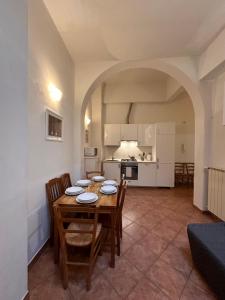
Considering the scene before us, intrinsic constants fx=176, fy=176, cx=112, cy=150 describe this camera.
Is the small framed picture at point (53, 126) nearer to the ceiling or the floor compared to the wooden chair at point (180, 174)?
nearer to the ceiling

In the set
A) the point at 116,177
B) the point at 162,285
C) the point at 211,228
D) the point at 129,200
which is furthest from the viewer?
the point at 116,177

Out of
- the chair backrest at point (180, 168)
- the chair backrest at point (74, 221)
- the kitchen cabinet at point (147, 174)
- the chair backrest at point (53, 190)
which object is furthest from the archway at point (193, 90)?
the chair backrest at point (180, 168)

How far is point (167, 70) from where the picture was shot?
366cm

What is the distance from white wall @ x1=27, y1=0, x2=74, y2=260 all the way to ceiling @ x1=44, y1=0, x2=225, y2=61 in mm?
317

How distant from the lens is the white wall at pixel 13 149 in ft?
3.79

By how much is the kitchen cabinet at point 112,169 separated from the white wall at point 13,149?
4.38 m

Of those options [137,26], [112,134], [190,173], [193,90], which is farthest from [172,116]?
[137,26]

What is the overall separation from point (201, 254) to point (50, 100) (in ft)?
8.42

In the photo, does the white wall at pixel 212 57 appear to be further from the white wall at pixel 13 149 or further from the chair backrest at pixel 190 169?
the chair backrest at pixel 190 169

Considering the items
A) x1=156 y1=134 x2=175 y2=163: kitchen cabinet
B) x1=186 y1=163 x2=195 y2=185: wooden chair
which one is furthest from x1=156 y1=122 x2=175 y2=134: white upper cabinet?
x1=186 y1=163 x2=195 y2=185: wooden chair

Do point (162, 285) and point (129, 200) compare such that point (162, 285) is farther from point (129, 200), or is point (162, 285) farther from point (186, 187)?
point (186, 187)

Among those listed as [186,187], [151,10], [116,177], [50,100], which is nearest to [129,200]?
[116,177]

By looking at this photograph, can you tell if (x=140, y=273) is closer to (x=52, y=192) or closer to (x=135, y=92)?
(x=52, y=192)

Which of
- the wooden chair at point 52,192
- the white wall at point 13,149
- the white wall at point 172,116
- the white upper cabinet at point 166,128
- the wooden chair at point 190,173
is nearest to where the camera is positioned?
the white wall at point 13,149
